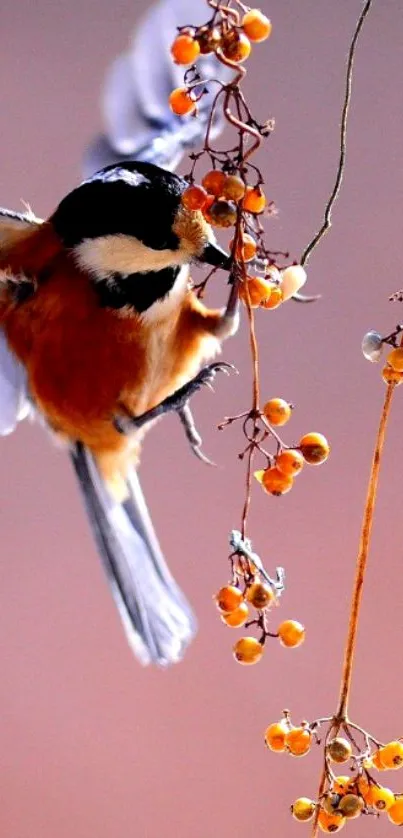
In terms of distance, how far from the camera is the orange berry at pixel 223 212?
41cm

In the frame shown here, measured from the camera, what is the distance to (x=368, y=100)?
4.26 feet

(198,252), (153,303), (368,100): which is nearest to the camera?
(198,252)

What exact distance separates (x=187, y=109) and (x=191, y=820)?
1.12 meters

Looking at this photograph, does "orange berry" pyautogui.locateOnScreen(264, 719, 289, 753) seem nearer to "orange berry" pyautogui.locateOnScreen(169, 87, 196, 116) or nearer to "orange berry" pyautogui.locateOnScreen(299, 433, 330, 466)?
"orange berry" pyautogui.locateOnScreen(299, 433, 330, 466)

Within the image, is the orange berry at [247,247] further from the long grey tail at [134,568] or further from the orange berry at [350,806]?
the long grey tail at [134,568]

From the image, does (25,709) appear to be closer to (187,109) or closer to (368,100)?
(368,100)

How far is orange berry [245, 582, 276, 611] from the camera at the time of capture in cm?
46

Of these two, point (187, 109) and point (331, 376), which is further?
point (331, 376)

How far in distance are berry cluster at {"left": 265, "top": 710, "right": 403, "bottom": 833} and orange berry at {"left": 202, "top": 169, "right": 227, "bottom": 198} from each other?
0.78 feet

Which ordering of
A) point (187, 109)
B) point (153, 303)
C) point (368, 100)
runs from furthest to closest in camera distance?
point (368, 100), point (153, 303), point (187, 109)

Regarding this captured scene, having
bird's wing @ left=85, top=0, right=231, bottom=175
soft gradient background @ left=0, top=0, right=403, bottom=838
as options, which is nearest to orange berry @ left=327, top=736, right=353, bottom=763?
bird's wing @ left=85, top=0, right=231, bottom=175

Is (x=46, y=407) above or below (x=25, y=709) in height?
above

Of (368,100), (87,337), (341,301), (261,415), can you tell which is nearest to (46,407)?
(87,337)

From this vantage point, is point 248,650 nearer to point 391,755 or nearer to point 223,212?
point 391,755
